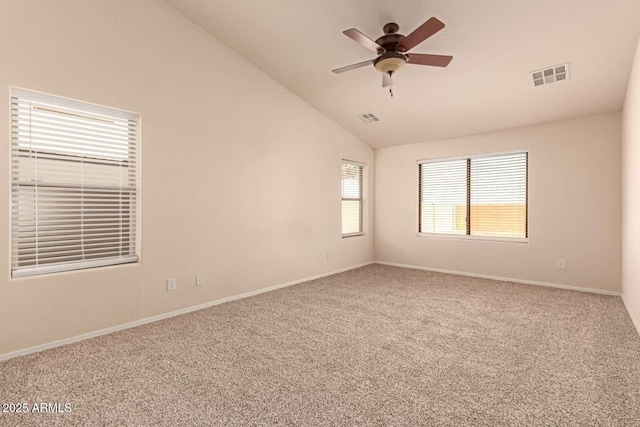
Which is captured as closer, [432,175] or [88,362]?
[88,362]

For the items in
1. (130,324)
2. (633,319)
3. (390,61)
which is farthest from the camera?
(633,319)

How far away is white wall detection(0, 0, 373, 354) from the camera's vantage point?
2.67 meters

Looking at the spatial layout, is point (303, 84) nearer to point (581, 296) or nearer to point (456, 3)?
point (456, 3)

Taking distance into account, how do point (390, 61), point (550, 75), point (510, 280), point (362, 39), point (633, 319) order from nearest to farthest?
point (362, 39)
point (390, 61)
point (633, 319)
point (550, 75)
point (510, 280)

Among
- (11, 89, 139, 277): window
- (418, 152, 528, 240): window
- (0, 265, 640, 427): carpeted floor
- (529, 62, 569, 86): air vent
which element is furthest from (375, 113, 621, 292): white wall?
(11, 89, 139, 277): window

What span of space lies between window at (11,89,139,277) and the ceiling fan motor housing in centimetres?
247

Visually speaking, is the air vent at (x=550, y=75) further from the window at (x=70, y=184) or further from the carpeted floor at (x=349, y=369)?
the window at (x=70, y=184)

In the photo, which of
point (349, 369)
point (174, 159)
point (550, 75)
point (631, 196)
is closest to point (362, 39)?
point (174, 159)

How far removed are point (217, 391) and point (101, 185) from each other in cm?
225

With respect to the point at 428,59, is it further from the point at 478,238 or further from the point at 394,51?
the point at 478,238

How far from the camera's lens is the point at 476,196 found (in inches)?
222

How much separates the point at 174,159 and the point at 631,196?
4856 millimetres

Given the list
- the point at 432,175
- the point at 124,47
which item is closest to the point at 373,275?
the point at 432,175

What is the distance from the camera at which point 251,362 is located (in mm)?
2482
